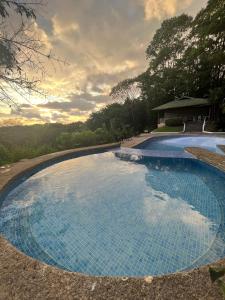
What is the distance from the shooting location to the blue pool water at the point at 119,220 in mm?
3342

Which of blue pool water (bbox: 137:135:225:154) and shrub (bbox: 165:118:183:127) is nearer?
blue pool water (bbox: 137:135:225:154)

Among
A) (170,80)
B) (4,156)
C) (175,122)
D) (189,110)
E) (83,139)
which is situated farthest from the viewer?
(170,80)

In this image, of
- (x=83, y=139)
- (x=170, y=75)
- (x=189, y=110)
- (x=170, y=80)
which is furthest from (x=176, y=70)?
(x=83, y=139)

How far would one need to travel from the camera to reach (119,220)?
15.0 feet

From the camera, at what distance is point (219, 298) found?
6.49ft

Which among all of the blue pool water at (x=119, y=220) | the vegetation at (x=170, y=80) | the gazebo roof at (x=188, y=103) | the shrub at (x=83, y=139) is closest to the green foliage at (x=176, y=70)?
the vegetation at (x=170, y=80)

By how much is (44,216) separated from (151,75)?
3498 cm

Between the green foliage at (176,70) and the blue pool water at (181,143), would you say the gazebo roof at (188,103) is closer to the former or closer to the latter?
the green foliage at (176,70)

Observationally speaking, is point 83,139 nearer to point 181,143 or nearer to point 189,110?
point 181,143

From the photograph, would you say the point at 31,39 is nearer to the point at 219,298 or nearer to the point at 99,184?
the point at 99,184

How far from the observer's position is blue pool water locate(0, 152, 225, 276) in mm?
3342

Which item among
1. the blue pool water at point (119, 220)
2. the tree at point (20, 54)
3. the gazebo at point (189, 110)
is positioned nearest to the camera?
the blue pool water at point (119, 220)

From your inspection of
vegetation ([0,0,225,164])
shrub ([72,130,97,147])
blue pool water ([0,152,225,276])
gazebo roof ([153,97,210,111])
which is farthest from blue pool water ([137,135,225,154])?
gazebo roof ([153,97,210,111])

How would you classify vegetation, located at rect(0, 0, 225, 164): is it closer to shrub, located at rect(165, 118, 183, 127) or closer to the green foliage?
the green foliage
